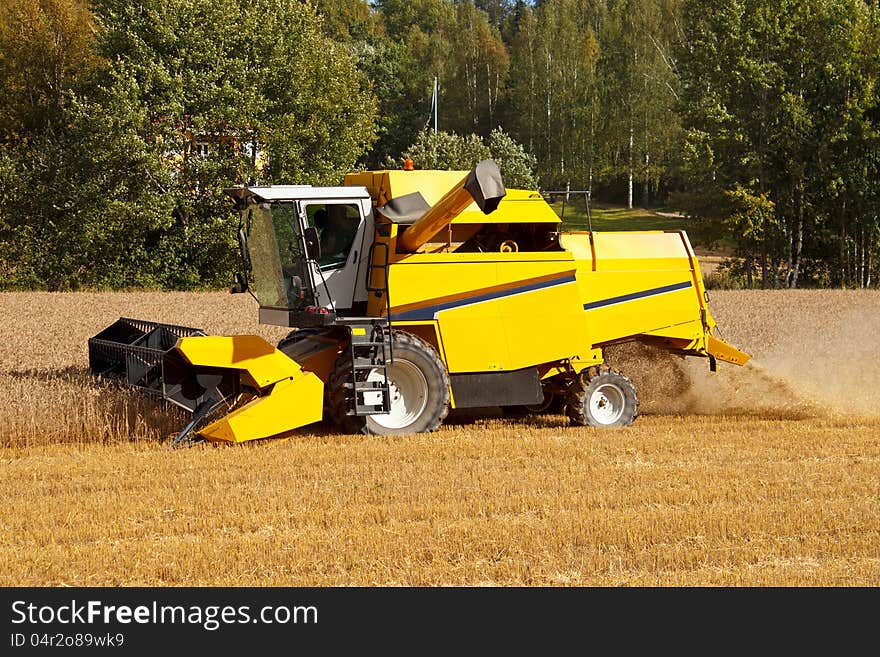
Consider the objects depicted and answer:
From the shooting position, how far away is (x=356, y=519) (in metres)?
6.75

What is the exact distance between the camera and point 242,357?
9305 mm

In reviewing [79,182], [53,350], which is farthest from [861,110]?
[53,350]

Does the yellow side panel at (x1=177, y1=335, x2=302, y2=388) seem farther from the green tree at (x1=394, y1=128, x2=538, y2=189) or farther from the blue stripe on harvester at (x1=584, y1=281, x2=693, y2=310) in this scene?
the green tree at (x1=394, y1=128, x2=538, y2=189)

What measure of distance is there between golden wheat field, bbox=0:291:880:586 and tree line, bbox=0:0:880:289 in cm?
1494

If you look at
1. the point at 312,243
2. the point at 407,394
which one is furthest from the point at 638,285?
the point at 312,243

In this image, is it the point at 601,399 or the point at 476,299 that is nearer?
the point at 476,299

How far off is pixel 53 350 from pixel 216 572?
29.5 ft

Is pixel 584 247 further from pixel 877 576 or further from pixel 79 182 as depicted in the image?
pixel 79 182

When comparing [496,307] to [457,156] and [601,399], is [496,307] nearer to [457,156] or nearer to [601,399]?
[601,399]

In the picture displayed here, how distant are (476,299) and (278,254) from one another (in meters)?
1.84

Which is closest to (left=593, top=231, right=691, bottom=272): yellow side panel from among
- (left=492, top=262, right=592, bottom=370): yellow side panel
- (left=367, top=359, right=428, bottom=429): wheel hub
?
(left=492, top=262, right=592, bottom=370): yellow side panel

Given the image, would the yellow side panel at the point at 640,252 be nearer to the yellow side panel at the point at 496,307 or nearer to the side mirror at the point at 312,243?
the yellow side panel at the point at 496,307

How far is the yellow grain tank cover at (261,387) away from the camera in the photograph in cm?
898

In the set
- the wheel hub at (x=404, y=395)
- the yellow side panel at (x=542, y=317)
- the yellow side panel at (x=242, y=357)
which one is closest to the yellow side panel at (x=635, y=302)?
the yellow side panel at (x=542, y=317)
